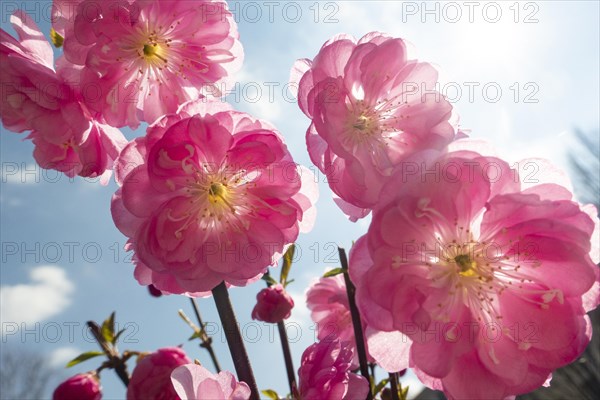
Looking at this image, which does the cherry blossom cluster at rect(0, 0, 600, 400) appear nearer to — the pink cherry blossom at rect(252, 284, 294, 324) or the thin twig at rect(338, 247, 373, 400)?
the thin twig at rect(338, 247, 373, 400)

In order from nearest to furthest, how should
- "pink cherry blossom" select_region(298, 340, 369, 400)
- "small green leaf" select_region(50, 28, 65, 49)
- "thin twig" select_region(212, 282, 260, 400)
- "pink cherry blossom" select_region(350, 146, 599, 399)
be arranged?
"pink cherry blossom" select_region(350, 146, 599, 399) < "thin twig" select_region(212, 282, 260, 400) < "pink cherry blossom" select_region(298, 340, 369, 400) < "small green leaf" select_region(50, 28, 65, 49)

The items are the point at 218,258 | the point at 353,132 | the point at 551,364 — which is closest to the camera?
the point at 551,364

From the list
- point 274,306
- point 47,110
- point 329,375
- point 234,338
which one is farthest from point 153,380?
point 47,110

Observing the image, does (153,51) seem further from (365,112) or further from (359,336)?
(359,336)

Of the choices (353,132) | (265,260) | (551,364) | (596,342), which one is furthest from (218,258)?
(596,342)

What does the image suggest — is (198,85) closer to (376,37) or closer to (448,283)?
(376,37)

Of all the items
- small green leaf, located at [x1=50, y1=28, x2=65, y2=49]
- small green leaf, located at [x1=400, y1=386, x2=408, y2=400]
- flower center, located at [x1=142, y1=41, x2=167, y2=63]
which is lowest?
small green leaf, located at [x1=400, y1=386, x2=408, y2=400]

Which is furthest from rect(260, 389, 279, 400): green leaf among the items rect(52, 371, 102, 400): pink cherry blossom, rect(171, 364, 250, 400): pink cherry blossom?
rect(52, 371, 102, 400): pink cherry blossom
